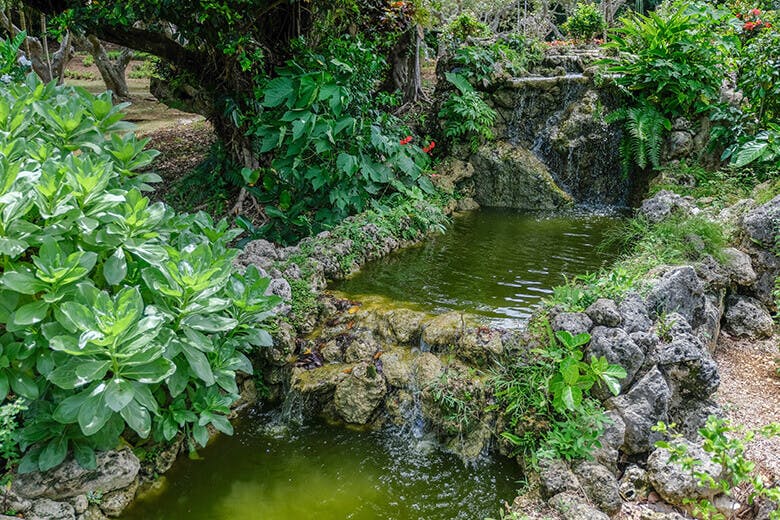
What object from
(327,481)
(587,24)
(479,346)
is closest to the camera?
(327,481)

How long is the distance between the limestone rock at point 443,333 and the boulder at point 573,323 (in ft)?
2.53

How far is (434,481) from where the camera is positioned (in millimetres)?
3512

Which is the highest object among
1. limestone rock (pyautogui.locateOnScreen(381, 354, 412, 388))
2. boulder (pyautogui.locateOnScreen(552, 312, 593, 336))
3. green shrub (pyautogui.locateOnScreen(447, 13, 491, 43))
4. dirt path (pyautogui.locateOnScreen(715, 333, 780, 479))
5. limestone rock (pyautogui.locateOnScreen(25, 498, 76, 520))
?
green shrub (pyautogui.locateOnScreen(447, 13, 491, 43))

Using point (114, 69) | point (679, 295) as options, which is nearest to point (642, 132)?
point (679, 295)

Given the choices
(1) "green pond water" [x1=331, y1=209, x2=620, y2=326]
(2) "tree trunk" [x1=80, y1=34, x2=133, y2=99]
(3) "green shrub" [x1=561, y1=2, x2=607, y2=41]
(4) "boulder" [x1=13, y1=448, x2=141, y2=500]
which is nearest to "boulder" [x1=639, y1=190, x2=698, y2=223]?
(1) "green pond water" [x1=331, y1=209, x2=620, y2=326]

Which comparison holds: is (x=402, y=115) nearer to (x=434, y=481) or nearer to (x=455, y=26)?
(x=455, y=26)

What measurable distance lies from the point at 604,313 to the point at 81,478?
3.29m

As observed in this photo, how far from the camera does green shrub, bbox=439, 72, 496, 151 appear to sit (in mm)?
8367

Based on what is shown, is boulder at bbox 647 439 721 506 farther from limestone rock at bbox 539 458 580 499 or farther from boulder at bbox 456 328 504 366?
boulder at bbox 456 328 504 366

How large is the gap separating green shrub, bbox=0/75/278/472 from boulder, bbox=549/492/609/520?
1.98m

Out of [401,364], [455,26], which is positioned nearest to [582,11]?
[455,26]

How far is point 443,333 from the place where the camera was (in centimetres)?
427

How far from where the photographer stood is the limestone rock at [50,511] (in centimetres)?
297

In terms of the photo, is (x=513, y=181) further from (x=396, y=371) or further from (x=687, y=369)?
(x=687, y=369)
